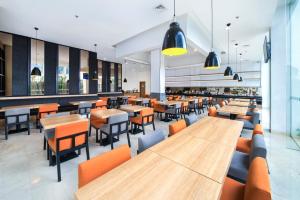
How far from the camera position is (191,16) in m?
4.52

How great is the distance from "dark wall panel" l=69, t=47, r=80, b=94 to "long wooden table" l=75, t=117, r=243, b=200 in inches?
294

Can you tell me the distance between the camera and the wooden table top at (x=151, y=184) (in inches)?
33.2

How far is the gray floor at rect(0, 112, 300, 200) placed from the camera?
190cm

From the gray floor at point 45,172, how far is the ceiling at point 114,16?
357 cm

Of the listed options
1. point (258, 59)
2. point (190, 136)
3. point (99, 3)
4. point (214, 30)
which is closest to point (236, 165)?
point (190, 136)

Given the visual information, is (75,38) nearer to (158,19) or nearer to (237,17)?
(158,19)

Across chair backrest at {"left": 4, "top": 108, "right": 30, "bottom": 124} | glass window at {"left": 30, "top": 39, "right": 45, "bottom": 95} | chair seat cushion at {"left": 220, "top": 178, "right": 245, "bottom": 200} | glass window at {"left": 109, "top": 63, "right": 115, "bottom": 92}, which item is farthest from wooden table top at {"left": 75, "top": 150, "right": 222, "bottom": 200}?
glass window at {"left": 109, "top": 63, "right": 115, "bottom": 92}

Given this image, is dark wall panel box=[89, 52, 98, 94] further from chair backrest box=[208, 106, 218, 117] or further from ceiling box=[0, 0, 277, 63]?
chair backrest box=[208, 106, 218, 117]

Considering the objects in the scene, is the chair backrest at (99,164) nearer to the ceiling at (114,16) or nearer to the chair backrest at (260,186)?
the chair backrest at (260,186)

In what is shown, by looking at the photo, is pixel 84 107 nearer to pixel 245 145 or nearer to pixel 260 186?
pixel 245 145

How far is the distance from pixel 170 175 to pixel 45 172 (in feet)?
7.69

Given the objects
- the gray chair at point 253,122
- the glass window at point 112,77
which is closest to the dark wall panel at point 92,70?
the glass window at point 112,77

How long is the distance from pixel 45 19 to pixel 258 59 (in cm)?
1223

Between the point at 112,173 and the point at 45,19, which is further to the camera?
the point at 45,19
